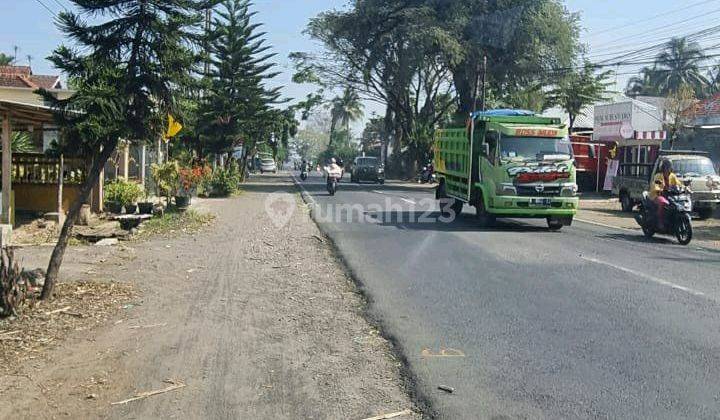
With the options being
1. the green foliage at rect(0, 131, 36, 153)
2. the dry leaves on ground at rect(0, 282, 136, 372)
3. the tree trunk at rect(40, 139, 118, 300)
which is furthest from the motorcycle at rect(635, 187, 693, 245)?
the green foliage at rect(0, 131, 36, 153)

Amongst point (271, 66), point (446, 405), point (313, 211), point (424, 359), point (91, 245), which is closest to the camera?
point (446, 405)

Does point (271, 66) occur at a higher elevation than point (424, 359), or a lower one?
higher

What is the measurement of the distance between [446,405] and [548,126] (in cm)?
1358

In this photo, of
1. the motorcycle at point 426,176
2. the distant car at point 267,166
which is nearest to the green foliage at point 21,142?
the motorcycle at point 426,176

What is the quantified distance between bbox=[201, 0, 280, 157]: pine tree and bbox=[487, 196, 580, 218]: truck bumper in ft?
62.6

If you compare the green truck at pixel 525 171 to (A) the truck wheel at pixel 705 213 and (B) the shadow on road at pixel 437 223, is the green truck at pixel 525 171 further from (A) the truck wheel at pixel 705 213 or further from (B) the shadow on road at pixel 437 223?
(A) the truck wheel at pixel 705 213

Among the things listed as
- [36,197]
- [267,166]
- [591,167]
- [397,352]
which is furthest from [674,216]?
[267,166]

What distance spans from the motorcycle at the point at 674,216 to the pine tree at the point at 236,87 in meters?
21.4

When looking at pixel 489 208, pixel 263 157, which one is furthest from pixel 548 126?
pixel 263 157

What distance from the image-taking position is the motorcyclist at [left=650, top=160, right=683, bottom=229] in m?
16.1

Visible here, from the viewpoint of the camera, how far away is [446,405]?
17.6 ft

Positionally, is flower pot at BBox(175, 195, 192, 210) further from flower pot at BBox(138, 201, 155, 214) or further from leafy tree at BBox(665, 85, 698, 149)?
leafy tree at BBox(665, 85, 698, 149)

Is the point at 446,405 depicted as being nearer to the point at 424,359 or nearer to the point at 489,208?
the point at 424,359

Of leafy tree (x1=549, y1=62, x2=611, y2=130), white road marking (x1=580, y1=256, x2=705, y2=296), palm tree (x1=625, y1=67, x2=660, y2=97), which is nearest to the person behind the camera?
white road marking (x1=580, y1=256, x2=705, y2=296)
